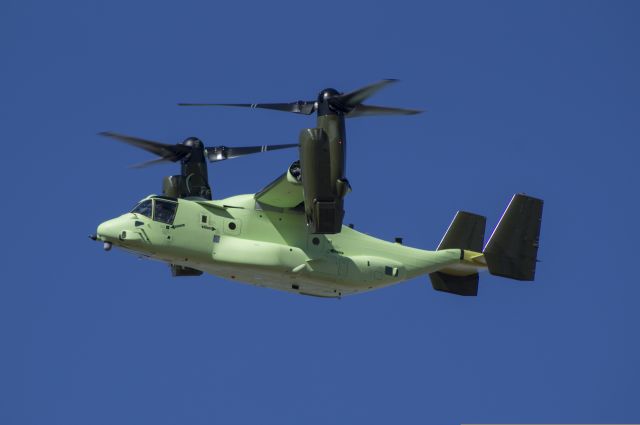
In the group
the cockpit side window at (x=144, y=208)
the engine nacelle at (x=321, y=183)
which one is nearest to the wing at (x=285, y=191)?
the engine nacelle at (x=321, y=183)

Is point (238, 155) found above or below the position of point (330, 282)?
above

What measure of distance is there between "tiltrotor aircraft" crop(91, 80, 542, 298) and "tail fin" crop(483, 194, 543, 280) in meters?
0.02

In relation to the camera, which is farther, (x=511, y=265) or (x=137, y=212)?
(x=511, y=265)

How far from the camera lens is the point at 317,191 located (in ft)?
70.2

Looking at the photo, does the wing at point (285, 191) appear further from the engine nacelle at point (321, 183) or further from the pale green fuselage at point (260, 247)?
the engine nacelle at point (321, 183)

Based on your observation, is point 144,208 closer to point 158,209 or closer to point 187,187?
point 158,209

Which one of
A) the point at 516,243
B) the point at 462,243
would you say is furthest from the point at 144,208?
the point at 516,243

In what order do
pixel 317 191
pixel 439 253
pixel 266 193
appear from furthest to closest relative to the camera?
pixel 439 253
pixel 266 193
pixel 317 191

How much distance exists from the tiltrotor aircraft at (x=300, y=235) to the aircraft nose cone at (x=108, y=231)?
2cm

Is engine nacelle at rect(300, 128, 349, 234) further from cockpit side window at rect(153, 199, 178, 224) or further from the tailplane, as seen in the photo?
the tailplane

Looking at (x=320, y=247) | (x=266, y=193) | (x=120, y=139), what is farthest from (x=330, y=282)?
(x=120, y=139)

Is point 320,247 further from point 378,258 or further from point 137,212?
point 137,212

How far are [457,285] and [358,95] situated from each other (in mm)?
5735

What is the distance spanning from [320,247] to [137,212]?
373 cm
